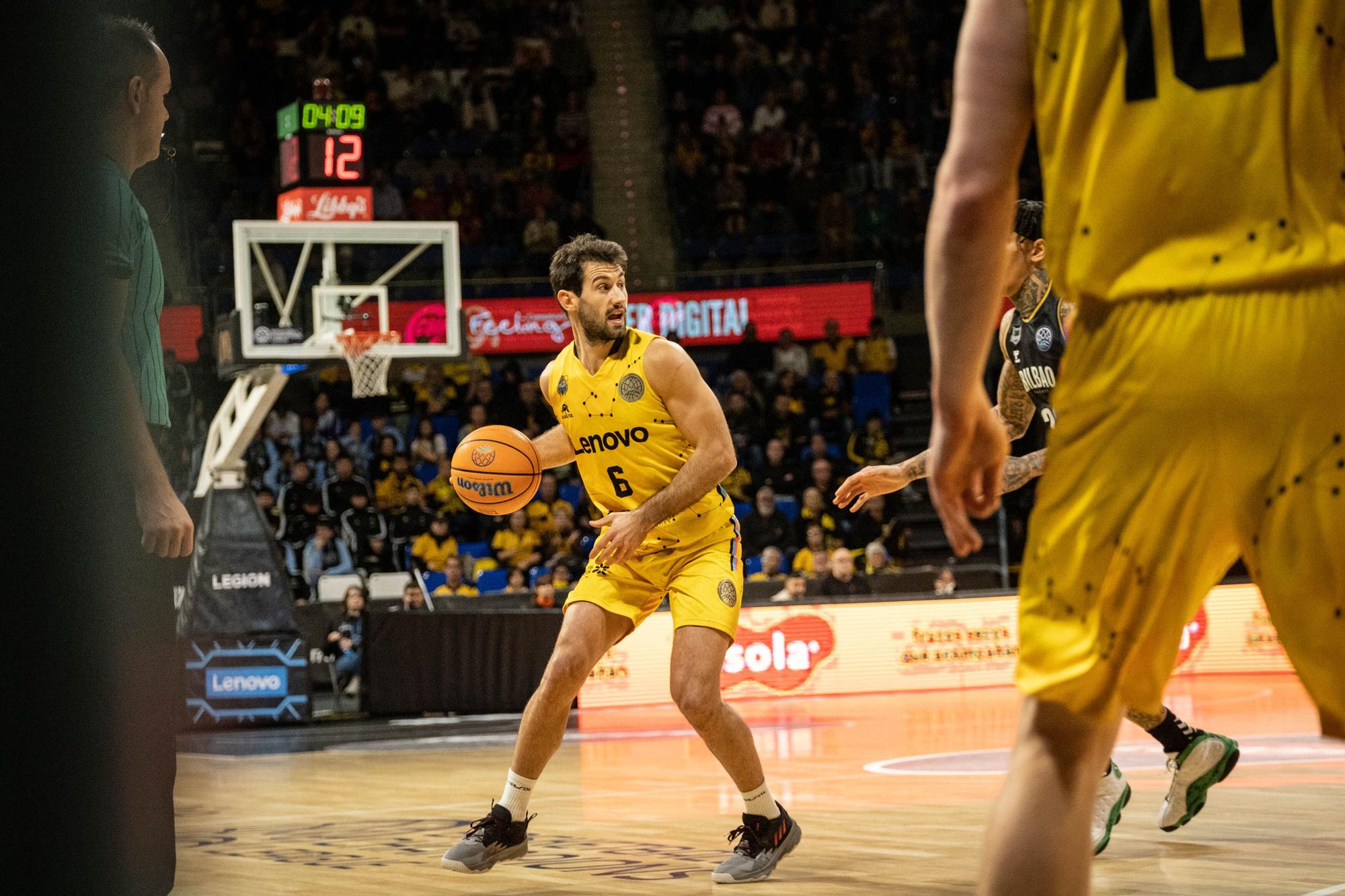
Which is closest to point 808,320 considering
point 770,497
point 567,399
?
point 770,497

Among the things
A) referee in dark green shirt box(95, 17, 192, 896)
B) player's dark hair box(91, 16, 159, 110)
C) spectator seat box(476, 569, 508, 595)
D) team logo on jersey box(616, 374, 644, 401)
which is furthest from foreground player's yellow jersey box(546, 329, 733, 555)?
spectator seat box(476, 569, 508, 595)

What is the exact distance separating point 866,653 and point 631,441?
9230 millimetres

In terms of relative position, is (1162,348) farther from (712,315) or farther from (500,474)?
(712,315)

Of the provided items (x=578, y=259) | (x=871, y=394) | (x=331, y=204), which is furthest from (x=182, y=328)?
(x=578, y=259)

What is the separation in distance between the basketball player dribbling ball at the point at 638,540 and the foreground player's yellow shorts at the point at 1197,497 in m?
3.41

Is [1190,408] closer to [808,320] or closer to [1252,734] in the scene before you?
[1252,734]

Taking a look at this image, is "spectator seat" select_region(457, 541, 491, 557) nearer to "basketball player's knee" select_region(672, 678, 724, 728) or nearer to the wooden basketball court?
the wooden basketball court

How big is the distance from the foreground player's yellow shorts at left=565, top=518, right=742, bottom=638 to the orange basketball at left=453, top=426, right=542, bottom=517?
58cm

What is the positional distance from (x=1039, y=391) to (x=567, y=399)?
67.9 inches

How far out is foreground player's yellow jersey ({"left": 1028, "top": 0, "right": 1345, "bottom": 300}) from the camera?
2.24 metres

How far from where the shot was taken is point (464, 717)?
1386 centimetres

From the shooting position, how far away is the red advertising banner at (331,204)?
13539mm

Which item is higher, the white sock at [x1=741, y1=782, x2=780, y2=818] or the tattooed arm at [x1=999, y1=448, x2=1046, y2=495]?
the tattooed arm at [x1=999, y1=448, x2=1046, y2=495]

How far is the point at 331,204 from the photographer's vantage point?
13578 millimetres
